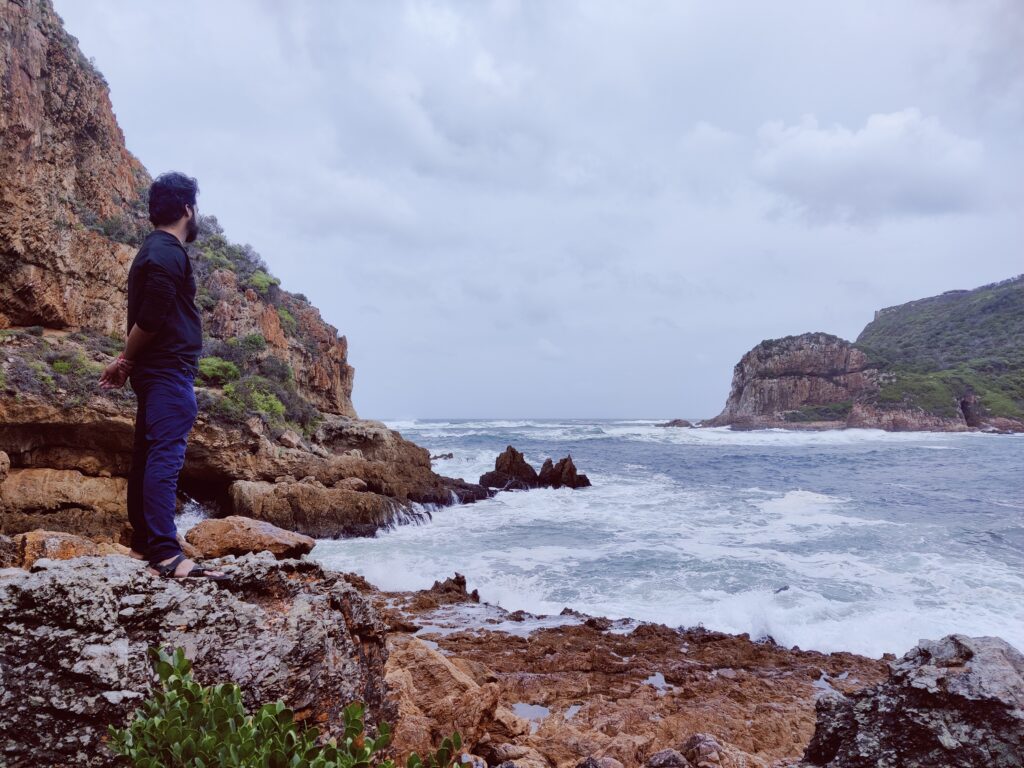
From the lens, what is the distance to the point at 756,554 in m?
12.6

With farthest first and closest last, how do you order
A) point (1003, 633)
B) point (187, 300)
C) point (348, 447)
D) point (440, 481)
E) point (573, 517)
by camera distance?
point (440, 481), point (348, 447), point (573, 517), point (1003, 633), point (187, 300)

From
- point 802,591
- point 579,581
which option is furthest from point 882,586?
point 579,581

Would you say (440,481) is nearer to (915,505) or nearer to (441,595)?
(441,595)

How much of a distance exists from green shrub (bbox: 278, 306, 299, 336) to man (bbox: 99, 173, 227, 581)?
66.7 ft

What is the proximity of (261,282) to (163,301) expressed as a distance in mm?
22003

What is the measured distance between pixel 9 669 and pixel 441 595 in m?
8.77

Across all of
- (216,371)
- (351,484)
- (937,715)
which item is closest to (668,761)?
(937,715)

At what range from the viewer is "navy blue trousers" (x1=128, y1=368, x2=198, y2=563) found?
259cm

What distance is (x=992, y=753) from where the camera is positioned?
7.13 feet

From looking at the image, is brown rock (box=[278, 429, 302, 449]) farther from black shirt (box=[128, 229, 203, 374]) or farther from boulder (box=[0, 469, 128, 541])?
black shirt (box=[128, 229, 203, 374])

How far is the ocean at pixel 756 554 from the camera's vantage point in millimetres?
9031

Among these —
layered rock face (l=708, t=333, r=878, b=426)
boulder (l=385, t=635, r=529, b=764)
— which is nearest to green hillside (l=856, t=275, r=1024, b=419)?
layered rock face (l=708, t=333, r=878, b=426)

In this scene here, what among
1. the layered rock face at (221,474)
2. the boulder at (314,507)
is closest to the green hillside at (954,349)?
the layered rock face at (221,474)

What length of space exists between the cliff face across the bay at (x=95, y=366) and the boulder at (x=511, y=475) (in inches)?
213
